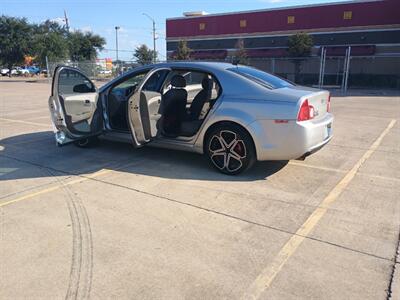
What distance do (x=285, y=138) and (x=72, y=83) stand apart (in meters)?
3.64

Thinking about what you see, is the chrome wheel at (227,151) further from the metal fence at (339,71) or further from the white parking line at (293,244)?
the metal fence at (339,71)

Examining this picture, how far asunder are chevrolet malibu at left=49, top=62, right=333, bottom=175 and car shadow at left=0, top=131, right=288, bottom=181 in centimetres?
30

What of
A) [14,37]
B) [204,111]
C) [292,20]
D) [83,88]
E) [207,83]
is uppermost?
[292,20]

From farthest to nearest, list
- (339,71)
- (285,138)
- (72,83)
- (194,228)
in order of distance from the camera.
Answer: (339,71), (72,83), (285,138), (194,228)

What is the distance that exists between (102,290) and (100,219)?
1259mm

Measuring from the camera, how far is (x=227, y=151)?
5.30 metres

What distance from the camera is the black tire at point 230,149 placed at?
5145 mm

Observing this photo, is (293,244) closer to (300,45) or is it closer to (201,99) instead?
(201,99)

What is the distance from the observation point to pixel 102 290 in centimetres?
277

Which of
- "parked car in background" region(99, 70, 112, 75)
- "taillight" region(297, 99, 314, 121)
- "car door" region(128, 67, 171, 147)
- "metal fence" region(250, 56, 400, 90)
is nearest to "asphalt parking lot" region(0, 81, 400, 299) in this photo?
"car door" region(128, 67, 171, 147)

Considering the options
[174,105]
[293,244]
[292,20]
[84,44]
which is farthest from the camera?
[84,44]

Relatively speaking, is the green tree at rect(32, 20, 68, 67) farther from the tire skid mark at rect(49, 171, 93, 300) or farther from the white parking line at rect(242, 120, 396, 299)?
the white parking line at rect(242, 120, 396, 299)

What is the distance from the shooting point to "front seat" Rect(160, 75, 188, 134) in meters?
6.00

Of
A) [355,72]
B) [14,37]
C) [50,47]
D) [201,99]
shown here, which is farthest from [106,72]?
[201,99]
